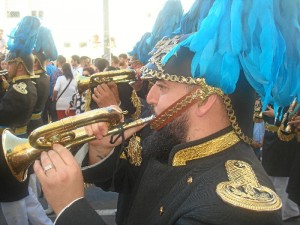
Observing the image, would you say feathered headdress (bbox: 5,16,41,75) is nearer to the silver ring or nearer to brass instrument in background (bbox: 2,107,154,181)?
brass instrument in background (bbox: 2,107,154,181)

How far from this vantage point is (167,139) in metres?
1.99

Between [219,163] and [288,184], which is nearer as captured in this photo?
[219,163]

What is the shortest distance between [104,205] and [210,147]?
3979 millimetres

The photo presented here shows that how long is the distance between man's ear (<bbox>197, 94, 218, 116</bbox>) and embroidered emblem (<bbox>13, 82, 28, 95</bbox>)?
3502 mm

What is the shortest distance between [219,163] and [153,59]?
0.62 meters

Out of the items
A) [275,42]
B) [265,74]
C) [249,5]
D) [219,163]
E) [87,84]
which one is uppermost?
[249,5]

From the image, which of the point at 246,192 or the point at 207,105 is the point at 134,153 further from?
the point at 246,192

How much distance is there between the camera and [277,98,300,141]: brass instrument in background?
14.6ft

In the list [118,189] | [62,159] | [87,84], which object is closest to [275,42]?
[62,159]

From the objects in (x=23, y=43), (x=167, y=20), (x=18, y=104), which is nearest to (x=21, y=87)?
(x=18, y=104)

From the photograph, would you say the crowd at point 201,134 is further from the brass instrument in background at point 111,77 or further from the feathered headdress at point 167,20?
the brass instrument in background at point 111,77

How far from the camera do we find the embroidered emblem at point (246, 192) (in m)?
1.48

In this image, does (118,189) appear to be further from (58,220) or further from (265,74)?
(265,74)

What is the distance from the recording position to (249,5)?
5.77ft
